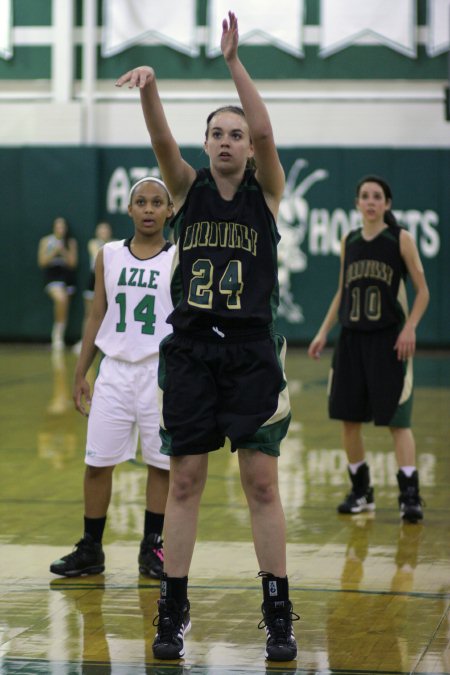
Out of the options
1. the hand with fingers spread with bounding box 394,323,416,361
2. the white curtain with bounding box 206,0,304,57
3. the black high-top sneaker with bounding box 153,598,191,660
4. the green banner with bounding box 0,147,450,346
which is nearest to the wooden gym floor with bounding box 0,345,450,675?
the black high-top sneaker with bounding box 153,598,191,660

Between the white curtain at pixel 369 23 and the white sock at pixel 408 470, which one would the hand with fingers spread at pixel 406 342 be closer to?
the white sock at pixel 408 470

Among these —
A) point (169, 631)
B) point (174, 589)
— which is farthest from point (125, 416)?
point (169, 631)

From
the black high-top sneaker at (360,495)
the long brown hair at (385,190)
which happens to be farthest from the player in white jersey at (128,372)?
the long brown hair at (385,190)

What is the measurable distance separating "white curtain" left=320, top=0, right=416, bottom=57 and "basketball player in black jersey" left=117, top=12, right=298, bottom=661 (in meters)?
15.6

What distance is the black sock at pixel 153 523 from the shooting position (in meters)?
6.05

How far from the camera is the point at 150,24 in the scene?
66.4ft

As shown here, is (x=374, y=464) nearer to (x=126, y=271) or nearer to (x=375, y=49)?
(x=126, y=271)

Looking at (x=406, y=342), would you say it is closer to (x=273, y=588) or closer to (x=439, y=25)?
(x=273, y=588)

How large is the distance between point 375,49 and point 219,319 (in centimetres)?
1594

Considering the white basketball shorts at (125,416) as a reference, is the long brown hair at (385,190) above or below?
above

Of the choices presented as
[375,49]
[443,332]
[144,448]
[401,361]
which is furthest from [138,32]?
[144,448]

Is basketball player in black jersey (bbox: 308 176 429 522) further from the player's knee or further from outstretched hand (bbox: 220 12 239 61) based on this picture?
outstretched hand (bbox: 220 12 239 61)

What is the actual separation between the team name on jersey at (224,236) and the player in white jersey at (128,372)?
1.32 metres

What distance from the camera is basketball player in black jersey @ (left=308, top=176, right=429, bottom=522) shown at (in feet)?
24.3
